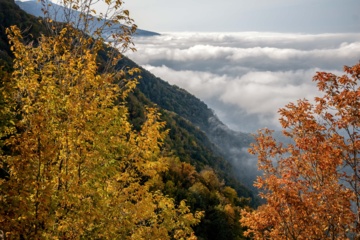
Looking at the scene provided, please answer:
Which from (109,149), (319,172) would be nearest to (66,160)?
(109,149)

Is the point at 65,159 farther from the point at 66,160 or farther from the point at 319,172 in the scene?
the point at 319,172

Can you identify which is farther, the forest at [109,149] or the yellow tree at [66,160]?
the forest at [109,149]

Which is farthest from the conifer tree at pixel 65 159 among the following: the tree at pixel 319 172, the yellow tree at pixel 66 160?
the tree at pixel 319 172

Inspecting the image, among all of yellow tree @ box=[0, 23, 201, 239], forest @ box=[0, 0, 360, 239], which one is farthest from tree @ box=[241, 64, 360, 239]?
yellow tree @ box=[0, 23, 201, 239]

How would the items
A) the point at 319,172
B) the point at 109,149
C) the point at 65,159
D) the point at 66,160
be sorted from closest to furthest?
the point at 66,160 < the point at 65,159 < the point at 109,149 < the point at 319,172

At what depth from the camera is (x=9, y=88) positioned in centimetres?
964

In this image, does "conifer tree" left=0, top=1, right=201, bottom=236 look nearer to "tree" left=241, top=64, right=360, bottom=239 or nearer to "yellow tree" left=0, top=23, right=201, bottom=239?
"yellow tree" left=0, top=23, right=201, bottom=239

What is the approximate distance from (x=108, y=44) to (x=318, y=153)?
33.2 ft

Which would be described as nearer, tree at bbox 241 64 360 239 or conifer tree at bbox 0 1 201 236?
conifer tree at bbox 0 1 201 236

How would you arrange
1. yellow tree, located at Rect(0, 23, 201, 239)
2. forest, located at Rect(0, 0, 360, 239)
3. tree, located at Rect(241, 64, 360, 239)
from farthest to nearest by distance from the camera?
1. tree, located at Rect(241, 64, 360, 239)
2. forest, located at Rect(0, 0, 360, 239)
3. yellow tree, located at Rect(0, 23, 201, 239)

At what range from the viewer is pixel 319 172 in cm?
1376

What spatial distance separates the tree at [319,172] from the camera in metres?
12.6

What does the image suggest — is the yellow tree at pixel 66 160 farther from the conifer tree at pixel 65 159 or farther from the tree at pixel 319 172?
the tree at pixel 319 172

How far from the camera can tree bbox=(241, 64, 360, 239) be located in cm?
1258
